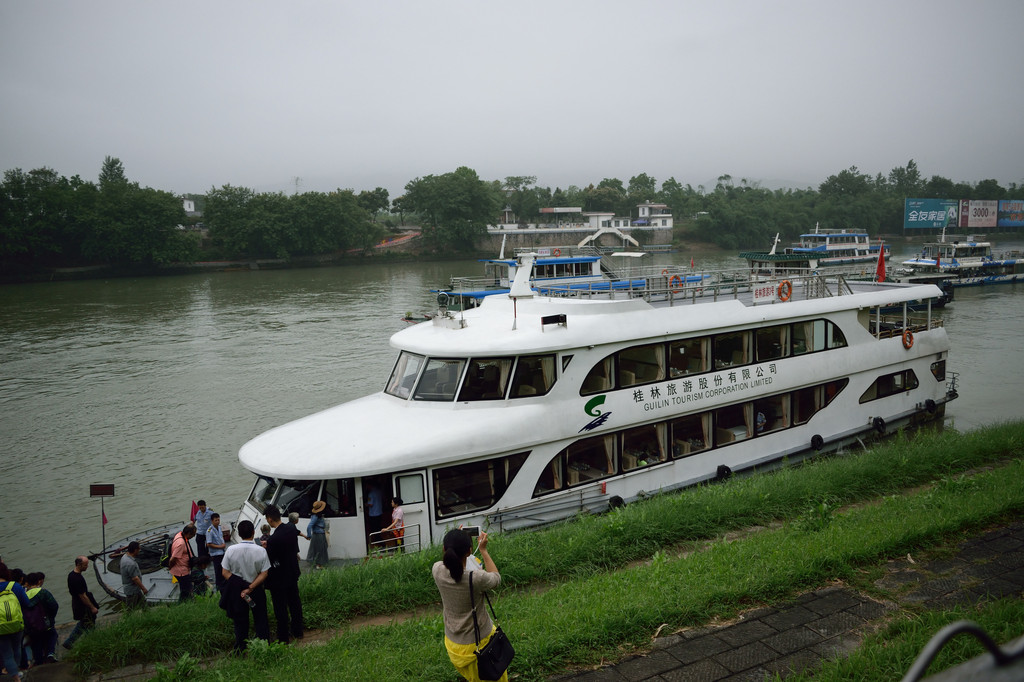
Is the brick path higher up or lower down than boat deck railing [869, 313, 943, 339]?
lower down

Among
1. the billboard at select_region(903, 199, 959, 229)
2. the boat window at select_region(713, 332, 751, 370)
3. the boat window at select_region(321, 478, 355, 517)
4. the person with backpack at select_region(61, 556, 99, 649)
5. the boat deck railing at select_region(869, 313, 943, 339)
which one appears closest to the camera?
the person with backpack at select_region(61, 556, 99, 649)

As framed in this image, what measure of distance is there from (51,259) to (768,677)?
70.4 m

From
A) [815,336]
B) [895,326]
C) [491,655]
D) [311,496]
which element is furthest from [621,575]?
[895,326]

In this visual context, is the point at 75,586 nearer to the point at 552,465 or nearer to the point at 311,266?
the point at 552,465

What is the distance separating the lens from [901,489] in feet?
28.8

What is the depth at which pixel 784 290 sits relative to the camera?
1241cm

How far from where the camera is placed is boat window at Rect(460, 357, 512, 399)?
9.18 m

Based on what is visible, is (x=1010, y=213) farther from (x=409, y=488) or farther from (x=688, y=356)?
(x=409, y=488)

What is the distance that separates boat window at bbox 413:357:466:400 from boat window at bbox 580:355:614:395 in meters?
1.73

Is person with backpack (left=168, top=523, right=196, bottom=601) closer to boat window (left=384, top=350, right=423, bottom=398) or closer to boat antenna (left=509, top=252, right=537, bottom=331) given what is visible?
boat window (left=384, top=350, right=423, bottom=398)

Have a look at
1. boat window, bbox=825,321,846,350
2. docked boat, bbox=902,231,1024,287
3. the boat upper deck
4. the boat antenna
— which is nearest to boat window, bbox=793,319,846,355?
boat window, bbox=825,321,846,350

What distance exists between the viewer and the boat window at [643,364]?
33.0 feet

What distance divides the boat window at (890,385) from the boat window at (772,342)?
2.52m

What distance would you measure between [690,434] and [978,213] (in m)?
92.5
